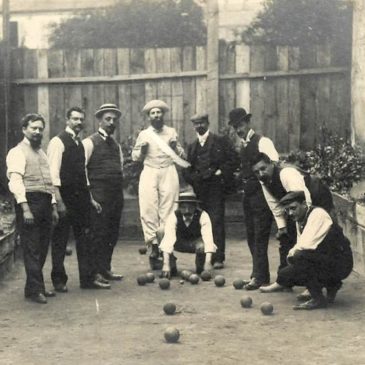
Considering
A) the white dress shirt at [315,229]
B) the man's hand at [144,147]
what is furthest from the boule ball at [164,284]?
the man's hand at [144,147]

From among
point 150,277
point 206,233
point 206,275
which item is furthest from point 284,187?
point 150,277

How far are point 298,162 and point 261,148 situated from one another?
4224 mm

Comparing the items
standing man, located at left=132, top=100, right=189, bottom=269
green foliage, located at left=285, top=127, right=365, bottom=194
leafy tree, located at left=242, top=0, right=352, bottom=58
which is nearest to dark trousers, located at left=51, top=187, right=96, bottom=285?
standing man, located at left=132, top=100, right=189, bottom=269

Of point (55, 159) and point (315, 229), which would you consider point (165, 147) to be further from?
point (315, 229)

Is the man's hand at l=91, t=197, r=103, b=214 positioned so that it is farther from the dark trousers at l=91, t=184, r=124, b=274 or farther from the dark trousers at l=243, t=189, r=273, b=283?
the dark trousers at l=243, t=189, r=273, b=283

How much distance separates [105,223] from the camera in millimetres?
9516

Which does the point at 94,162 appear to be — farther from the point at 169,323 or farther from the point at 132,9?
the point at 132,9

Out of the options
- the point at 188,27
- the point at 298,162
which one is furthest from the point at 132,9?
the point at 298,162

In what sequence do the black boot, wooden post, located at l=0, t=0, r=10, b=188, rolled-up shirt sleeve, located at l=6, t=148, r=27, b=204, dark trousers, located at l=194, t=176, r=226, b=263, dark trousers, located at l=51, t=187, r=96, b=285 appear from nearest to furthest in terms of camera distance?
rolled-up shirt sleeve, located at l=6, t=148, r=27, b=204 → dark trousers, located at l=51, t=187, r=96, b=285 → the black boot → dark trousers, located at l=194, t=176, r=226, b=263 → wooden post, located at l=0, t=0, r=10, b=188

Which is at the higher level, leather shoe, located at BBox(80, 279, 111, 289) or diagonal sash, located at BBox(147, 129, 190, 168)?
diagonal sash, located at BBox(147, 129, 190, 168)

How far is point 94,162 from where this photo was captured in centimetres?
942

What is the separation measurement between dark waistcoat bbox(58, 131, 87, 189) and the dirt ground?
120 cm

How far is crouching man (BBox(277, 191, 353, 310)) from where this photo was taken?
773 centimetres

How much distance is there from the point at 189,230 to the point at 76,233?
4.86 ft
